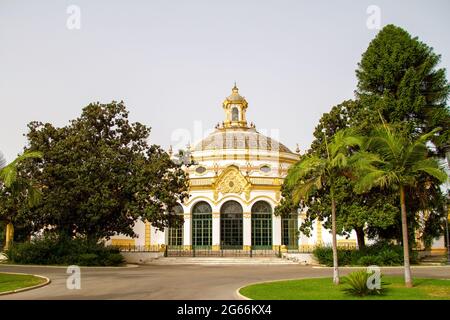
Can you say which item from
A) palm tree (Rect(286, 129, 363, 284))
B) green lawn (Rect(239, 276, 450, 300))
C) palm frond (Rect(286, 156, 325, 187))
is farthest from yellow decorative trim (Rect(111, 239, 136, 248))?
palm frond (Rect(286, 156, 325, 187))

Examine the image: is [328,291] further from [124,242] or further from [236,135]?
[236,135]

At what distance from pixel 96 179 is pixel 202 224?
18.5 meters

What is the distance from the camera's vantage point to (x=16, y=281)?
20.5 meters

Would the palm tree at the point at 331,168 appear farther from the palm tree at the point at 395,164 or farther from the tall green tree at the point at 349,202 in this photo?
the tall green tree at the point at 349,202

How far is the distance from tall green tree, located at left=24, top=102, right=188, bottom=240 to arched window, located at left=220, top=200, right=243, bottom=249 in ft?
45.9

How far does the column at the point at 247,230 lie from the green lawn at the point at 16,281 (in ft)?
91.4

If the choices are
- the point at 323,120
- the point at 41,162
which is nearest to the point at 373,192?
the point at 323,120

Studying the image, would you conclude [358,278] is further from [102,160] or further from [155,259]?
[155,259]

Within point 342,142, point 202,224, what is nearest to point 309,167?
point 342,142

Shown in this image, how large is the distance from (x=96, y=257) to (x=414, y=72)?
2478 centimetres

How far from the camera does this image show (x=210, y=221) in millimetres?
49688

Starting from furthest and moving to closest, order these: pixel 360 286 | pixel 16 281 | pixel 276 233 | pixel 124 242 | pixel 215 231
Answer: pixel 124 242, pixel 215 231, pixel 276 233, pixel 16 281, pixel 360 286

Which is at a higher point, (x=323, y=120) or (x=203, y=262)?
(x=323, y=120)
